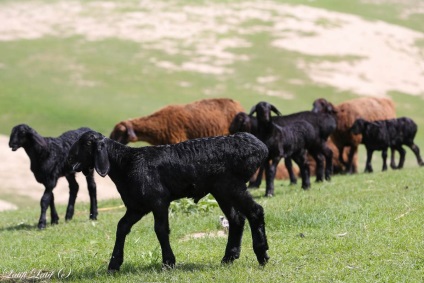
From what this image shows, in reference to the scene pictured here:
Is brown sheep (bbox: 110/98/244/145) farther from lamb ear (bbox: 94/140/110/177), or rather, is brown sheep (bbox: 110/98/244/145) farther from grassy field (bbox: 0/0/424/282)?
lamb ear (bbox: 94/140/110/177)

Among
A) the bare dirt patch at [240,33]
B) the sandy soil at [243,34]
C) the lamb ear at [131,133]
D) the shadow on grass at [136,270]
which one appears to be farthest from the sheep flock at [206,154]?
the bare dirt patch at [240,33]

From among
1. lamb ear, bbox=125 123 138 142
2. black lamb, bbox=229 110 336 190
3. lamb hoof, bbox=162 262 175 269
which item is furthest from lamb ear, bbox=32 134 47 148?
lamb ear, bbox=125 123 138 142

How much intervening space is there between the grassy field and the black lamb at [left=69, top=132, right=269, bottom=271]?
1.35ft

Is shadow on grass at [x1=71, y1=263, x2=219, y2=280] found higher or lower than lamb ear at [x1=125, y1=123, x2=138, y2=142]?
higher

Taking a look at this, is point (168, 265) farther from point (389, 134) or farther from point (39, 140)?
point (389, 134)

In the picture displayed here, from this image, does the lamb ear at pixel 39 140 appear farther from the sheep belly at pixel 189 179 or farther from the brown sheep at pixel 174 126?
the brown sheep at pixel 174 126

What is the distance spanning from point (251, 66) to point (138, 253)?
41682mm

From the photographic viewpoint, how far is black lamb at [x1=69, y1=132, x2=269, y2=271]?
346 inches

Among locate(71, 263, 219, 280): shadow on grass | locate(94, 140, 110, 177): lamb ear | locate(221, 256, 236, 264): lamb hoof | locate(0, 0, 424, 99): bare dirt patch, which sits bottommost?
locate(0, 0, 424, 99): bare dirt patch

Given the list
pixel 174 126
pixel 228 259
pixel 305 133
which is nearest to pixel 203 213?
pixel 228 259

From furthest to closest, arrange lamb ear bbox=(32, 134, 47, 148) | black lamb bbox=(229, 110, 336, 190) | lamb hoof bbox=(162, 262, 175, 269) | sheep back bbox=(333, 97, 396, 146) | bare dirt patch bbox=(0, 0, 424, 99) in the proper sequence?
bare dirt patch bbox=(0, 0, 424, 99) → sheep back bbox=(333, 97, 396, 146) → black lamb bbox=(229, 110, 336, 190) → lamb ear bbox=(32, 134, 47, 148) → lamb hoof bbox=(162, 262, 175, 269)

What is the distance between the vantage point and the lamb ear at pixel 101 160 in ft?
29.0

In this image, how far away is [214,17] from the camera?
215 ft

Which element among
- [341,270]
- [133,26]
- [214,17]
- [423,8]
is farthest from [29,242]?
[423,8]
